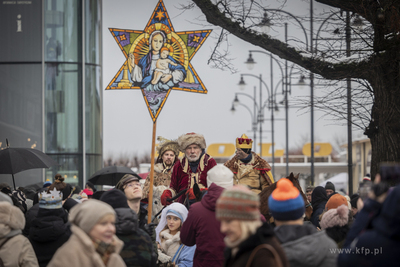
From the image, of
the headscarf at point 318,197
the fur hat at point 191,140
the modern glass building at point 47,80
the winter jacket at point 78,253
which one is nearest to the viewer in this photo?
the winter jacket at point 78,253

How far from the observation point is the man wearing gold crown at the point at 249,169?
885 cm

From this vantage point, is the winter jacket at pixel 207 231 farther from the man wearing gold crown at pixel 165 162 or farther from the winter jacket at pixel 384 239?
the man wearing gold crown at pixel 165 162

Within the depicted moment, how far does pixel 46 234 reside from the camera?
552 centimetres

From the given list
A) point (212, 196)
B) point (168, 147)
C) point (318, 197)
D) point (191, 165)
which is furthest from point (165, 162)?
point (212, 196)

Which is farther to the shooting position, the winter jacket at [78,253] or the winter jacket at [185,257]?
the winter jacket at [185,257]

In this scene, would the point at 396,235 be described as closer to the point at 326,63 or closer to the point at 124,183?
the point at 124,183

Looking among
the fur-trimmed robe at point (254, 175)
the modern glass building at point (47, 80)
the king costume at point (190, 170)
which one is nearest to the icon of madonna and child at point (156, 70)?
the king costume at point (190, 170)

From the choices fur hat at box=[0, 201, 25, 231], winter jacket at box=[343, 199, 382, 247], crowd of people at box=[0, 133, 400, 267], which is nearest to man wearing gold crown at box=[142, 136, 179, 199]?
crowd of people at box=[0, 133, 400, 267]

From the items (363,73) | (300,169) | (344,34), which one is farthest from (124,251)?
(300,169)

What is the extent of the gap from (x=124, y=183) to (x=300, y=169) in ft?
200

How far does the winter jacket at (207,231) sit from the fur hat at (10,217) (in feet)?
5.31

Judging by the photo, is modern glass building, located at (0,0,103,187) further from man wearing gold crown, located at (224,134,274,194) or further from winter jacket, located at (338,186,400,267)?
winter jacket, located at (338,186,400,267)

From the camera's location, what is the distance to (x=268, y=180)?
879cm

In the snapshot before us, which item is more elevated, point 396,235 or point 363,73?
point 363,73
